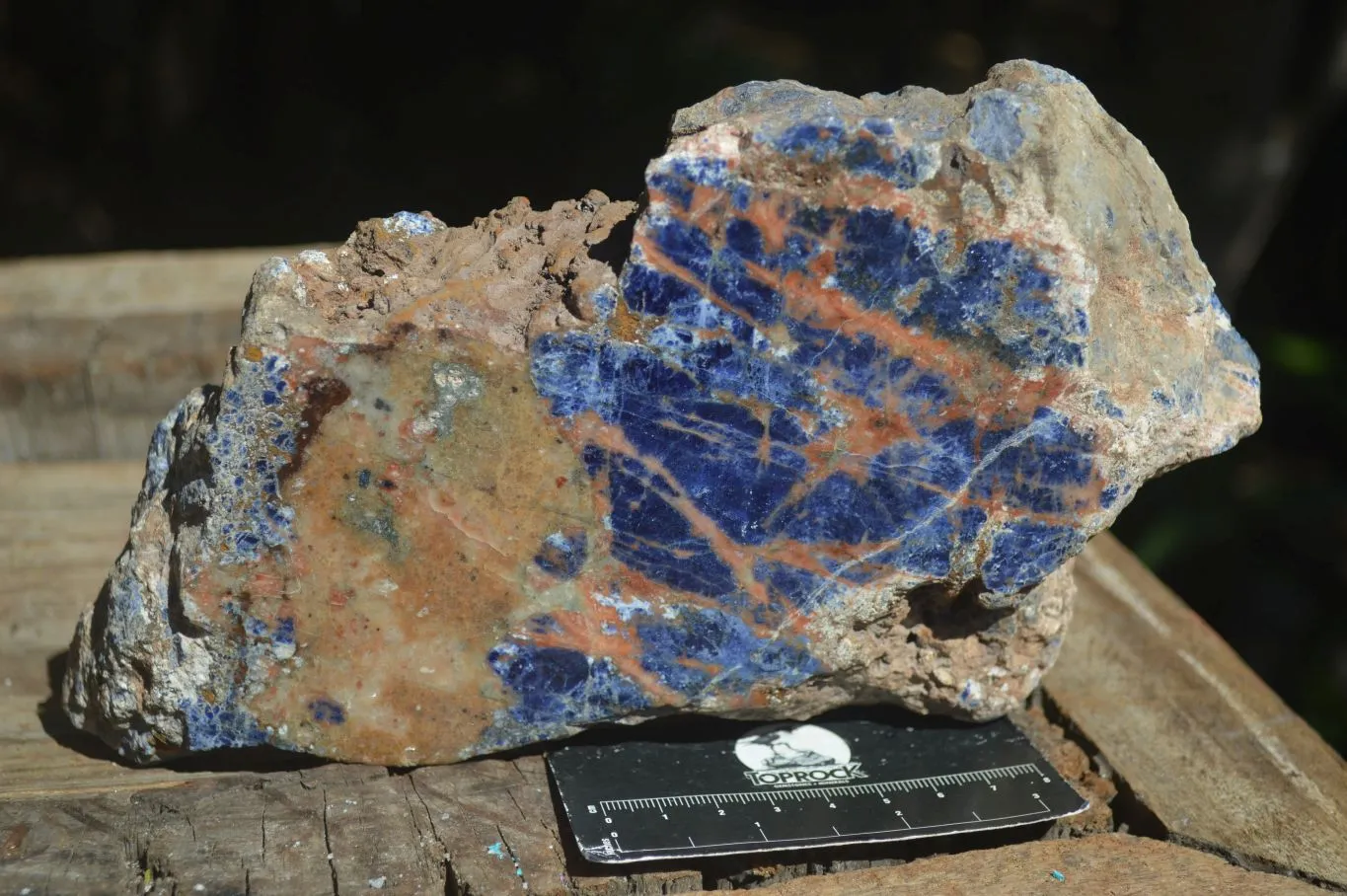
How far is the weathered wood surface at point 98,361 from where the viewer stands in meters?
3.01

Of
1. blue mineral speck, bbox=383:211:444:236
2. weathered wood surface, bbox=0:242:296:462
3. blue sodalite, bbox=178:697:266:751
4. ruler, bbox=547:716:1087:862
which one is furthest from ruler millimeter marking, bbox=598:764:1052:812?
weathered wood surface, bbox=0:242:296:462

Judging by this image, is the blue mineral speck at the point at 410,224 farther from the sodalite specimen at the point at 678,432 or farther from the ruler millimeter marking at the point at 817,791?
the ruler millimeter marking at the point at 817,791

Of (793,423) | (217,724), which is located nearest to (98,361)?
(217,724)

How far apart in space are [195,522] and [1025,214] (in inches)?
46.1

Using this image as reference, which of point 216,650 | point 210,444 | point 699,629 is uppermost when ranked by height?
point 210,444

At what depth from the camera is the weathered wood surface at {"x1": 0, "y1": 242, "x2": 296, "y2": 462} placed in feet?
9.86

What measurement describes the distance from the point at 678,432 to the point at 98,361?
165 centimetres

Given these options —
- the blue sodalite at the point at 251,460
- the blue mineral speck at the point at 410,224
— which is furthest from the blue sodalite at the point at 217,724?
the blue mineral speck at the point at 410,224

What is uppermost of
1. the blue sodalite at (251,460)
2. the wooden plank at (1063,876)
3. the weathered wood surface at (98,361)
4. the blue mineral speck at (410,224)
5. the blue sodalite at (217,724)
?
the blue mineral speck at (410,224)

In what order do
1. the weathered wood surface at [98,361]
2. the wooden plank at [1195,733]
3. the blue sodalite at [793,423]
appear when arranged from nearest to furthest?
the blue sodalite at [793,423] < the wooden plank at [1195,733] < the weathered wood surface at [98,361]

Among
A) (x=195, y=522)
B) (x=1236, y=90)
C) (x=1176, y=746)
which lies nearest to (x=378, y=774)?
(x=195, y=522)

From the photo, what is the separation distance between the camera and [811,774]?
2.14 metres

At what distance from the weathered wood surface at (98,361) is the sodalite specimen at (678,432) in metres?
1.04

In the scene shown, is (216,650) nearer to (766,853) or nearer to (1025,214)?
(766,853)
